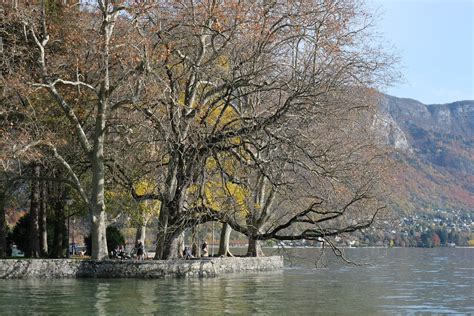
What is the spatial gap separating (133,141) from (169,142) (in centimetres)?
402

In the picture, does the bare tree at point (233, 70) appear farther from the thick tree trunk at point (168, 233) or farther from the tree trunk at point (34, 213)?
the tree trunk at point (34, 213)

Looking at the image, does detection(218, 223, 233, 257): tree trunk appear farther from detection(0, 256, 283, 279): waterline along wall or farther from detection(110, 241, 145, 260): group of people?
detection(0, 256, 283, 279): waterline along wall

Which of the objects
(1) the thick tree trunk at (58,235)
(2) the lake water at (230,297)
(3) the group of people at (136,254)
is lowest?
(2) the lake water at (230,297)

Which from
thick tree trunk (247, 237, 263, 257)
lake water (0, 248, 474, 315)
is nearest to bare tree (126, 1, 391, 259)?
lake water (0, 248, 474, 315)

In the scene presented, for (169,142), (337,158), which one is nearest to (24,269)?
(169,142)

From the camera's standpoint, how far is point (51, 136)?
35031 millimetres

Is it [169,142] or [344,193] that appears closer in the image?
[169,142]

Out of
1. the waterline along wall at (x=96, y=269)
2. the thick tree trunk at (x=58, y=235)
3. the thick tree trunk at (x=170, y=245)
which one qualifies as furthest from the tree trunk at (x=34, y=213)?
the thick tree trunk at (x=170, y=245)

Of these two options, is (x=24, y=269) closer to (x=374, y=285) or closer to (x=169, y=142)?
(x=169, y=142)

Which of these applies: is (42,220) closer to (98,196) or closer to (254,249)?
(98,196)

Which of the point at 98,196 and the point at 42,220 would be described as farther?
the point at 42,220

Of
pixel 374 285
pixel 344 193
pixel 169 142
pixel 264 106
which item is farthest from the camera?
pixel 264 106

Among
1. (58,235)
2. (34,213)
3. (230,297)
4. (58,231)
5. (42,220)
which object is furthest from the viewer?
(42,220)

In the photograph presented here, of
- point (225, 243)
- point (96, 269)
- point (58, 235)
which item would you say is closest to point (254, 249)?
point (225, 243)
